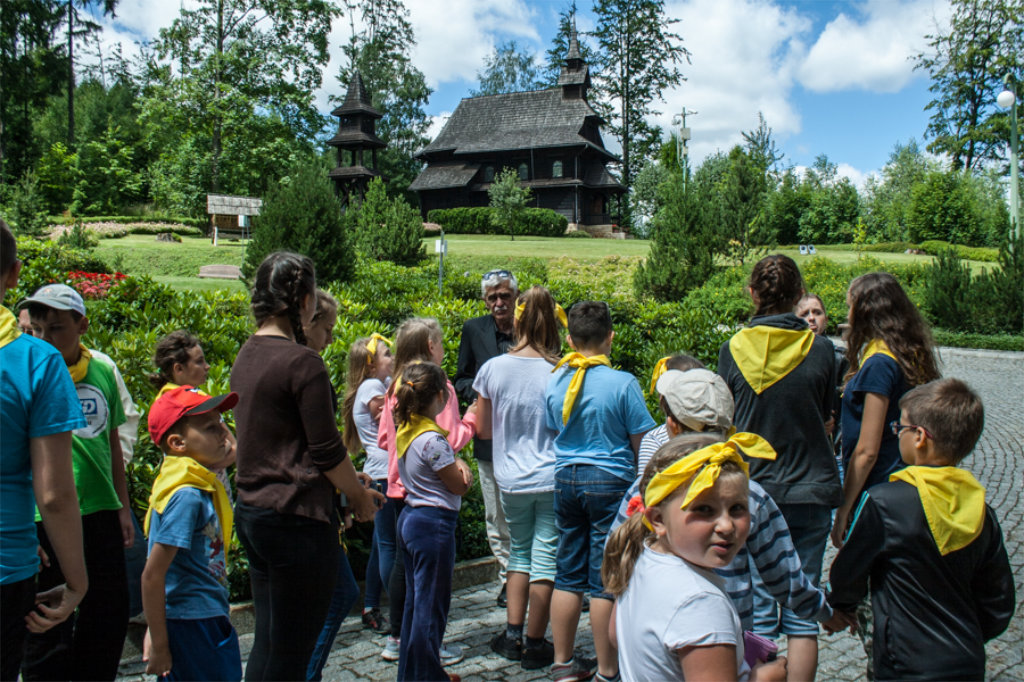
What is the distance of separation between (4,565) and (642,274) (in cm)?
2143

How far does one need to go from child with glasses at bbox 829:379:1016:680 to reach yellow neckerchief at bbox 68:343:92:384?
308cm

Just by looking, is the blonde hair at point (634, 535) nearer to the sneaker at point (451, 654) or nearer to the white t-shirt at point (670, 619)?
the white t-shirt at point (670, 619)

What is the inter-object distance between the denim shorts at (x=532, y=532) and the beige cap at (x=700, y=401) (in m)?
1.44

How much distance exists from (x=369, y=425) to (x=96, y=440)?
165 centimetres

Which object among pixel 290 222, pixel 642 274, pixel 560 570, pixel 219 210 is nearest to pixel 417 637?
pixel 560 570

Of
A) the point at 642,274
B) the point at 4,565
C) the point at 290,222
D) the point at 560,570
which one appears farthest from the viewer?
the point at 642,274

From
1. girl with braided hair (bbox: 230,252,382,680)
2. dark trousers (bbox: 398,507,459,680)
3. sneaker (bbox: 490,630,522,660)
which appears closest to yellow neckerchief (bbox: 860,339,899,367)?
dark trousers (bbox: 398,507,459,680)

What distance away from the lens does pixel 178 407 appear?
9.75 ft

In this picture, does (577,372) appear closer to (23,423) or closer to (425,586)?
(425,586)

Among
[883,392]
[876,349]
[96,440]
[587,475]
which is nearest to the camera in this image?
[96,440]

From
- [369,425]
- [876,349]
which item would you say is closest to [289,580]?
[369,425]

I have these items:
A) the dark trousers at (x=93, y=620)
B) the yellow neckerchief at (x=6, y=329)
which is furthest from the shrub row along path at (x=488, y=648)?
the yellow neckerchief at (x=6, y=329)

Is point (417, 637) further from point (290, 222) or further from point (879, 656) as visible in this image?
point (290, 222)

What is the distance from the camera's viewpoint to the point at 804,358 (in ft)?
11.4
